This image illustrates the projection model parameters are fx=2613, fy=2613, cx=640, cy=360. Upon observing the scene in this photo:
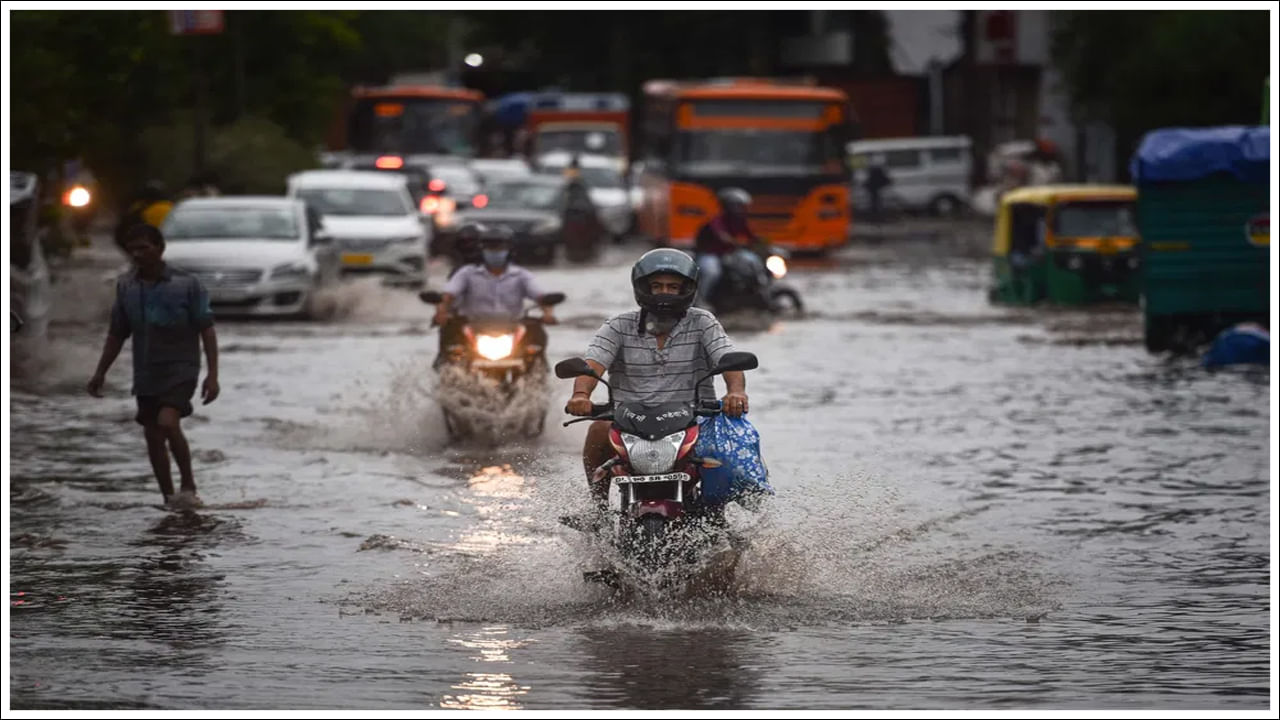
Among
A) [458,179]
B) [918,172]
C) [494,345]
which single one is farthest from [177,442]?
[918,172]

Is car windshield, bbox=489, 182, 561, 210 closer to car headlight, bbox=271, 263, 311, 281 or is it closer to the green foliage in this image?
the green foliage

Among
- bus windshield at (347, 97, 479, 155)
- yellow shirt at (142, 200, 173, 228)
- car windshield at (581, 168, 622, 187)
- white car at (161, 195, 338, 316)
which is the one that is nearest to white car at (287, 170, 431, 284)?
white car at (161, 195, 338, 316)

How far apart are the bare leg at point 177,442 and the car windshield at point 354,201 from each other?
20.3m

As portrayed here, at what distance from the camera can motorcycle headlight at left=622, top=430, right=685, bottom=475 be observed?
31.7ft

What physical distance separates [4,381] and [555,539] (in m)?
4.57

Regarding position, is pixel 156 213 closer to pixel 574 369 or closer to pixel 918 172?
pixel 574 369

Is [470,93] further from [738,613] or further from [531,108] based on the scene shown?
[738,613]

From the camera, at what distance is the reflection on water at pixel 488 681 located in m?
8.08

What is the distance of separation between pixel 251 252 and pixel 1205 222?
9769mm

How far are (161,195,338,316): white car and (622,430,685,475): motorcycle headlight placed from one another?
56.2 feet

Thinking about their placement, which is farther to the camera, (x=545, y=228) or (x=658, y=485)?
(x=545, y=228)

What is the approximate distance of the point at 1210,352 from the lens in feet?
76.5

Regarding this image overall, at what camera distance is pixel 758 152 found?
4328 cm

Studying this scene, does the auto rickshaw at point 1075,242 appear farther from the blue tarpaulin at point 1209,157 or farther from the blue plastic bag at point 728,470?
the blue plastic bag at point 728,470
